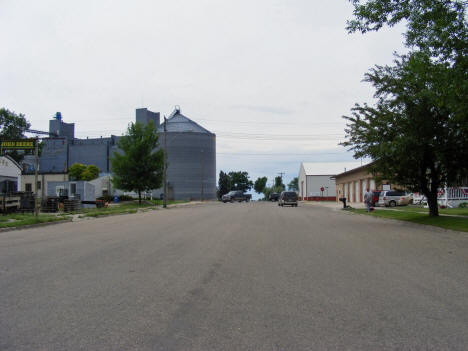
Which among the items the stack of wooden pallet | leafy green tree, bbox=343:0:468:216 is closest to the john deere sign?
the stack of wooden pallet

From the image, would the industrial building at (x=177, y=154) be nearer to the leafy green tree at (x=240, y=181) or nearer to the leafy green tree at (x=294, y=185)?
the leafy green tree at (x=240, y=181)

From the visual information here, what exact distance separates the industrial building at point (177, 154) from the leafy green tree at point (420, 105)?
201ft

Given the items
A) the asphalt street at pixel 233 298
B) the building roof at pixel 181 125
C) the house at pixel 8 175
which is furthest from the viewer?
the building roof at pixel 181 125

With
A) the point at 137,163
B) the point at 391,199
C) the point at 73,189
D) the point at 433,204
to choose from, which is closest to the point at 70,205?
the point at 137,163

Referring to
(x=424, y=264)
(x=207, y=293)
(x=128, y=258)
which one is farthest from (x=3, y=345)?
(x=424, y=264)

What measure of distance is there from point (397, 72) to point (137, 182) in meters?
27.8

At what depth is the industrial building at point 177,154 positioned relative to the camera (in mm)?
87125

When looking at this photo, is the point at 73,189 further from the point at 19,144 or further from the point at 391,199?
the point at 391,199

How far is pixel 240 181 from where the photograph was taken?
156125mm

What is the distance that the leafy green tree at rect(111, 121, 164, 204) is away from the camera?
136 feet

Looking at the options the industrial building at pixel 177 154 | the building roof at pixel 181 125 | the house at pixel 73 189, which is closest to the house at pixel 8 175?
the house at pixel 73 189

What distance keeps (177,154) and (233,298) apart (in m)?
82.7

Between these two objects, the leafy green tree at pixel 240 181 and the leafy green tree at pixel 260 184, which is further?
the leafy green tree at pixel 260 184

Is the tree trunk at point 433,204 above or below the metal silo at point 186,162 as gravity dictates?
below
